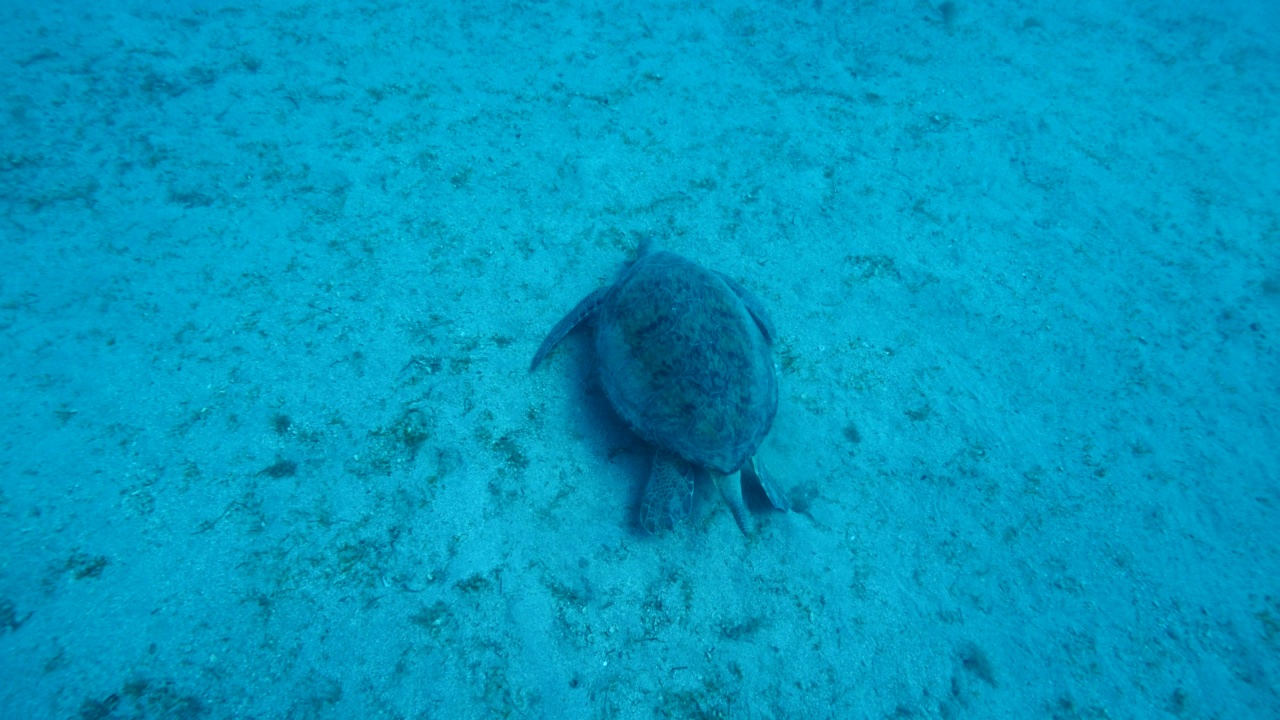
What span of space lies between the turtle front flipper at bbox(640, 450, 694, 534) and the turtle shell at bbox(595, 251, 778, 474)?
142 millimetres

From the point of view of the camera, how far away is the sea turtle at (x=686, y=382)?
267 centimetres

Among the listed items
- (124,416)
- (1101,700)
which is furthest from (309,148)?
(1101,700)

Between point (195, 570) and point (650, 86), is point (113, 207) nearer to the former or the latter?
point (195, 570)

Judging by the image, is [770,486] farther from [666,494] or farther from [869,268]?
[869,268]

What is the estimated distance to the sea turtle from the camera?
2.67m

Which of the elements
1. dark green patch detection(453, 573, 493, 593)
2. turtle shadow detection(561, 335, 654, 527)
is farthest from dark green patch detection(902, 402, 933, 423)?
dark green patch detection(453, 573, 493, 593)

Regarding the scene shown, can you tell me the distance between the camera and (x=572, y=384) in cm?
318

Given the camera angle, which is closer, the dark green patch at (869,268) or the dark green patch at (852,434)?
the dark green patch at (852,434)

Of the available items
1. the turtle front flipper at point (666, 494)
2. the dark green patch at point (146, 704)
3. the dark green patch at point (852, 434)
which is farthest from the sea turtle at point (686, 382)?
the dark green patch at point (146, 704)

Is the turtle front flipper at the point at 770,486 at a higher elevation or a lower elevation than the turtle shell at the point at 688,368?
lower

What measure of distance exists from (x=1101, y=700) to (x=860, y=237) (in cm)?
334

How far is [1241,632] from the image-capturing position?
265 centimetres

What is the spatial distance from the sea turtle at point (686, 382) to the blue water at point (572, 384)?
0.79 feet

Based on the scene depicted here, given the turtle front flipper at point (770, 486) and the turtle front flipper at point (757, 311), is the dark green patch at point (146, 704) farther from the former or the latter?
the turtle front flipper at point (757, 311)
